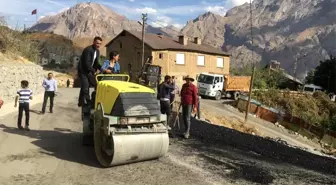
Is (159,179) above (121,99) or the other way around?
the other way around

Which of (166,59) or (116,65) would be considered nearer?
(116,65)

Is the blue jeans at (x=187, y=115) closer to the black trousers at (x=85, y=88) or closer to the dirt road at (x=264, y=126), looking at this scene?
the black trousers at (x=85, y=88)

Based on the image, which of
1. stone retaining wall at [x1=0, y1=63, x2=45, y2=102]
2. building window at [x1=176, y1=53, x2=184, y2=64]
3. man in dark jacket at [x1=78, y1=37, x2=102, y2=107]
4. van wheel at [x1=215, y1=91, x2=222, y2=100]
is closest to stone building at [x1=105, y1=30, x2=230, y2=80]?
building window at [x1=176, y1=53, x2=184, y2=64]

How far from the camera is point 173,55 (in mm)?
50812

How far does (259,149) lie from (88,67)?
4867mm

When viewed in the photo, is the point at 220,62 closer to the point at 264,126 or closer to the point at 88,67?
the point at 264,126

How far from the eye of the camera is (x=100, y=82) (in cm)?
856

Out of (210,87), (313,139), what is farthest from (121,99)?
(210,87)

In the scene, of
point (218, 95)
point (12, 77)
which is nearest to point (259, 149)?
point (12, 77)

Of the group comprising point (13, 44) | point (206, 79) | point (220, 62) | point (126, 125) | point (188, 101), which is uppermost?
point (220, 62)

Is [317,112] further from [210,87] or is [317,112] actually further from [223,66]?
[223,66]

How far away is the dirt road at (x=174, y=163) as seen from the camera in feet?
23.8

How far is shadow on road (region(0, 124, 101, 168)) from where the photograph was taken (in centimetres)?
855

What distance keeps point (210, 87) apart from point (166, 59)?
1616 centimetres
